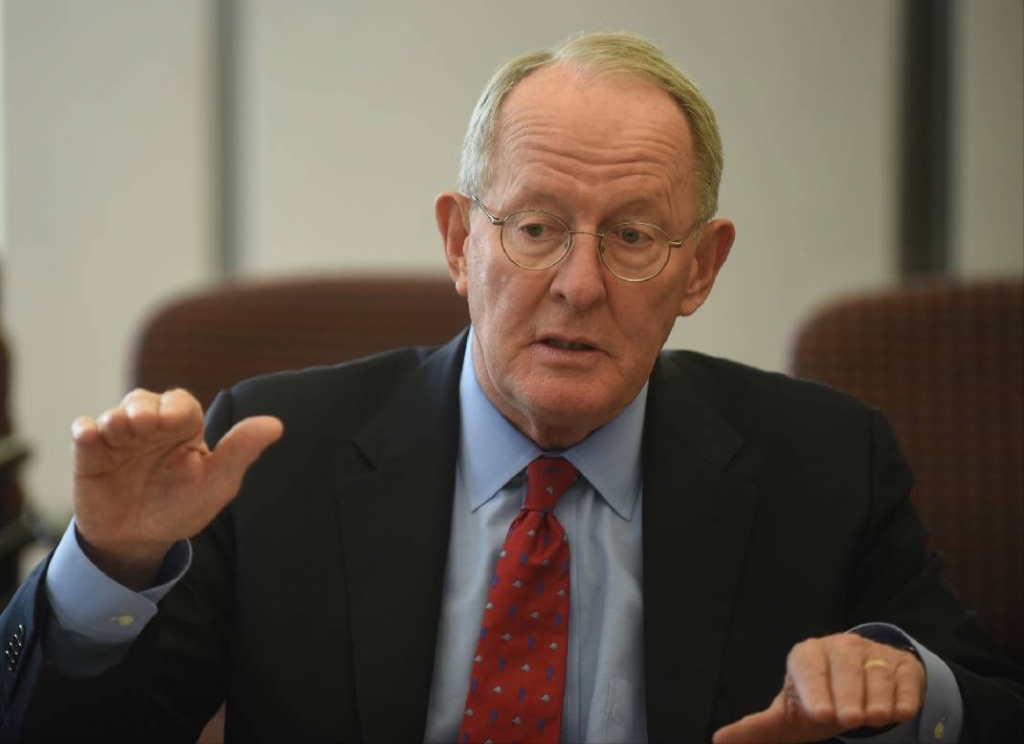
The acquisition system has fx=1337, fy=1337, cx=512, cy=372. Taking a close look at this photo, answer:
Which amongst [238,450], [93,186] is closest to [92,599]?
[238,450]

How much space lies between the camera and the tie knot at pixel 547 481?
5.60 feet

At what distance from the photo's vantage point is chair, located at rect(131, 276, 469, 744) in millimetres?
2316

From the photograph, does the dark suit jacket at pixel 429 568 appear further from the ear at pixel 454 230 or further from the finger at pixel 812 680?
the finger at pixel 812 680

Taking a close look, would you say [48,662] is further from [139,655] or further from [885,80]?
[885,80]

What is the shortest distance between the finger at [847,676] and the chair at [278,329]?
105cm

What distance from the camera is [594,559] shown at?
172cm

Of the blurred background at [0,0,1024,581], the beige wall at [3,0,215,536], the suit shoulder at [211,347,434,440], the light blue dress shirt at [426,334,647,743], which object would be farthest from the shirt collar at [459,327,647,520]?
the beige wall at [3,0,215,536]

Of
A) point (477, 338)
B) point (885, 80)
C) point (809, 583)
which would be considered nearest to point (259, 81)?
point (885, 80)

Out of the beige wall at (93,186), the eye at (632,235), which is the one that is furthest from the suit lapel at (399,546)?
the beige wall at (93,186)

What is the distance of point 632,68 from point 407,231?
2.51 metres

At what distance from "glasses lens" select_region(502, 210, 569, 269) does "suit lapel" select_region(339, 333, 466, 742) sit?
0.27 m

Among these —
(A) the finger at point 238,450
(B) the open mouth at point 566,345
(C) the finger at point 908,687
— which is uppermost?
(B) the open mouth at point 566,345

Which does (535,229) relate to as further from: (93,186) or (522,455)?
(93,186)

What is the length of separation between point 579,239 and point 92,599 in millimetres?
698
